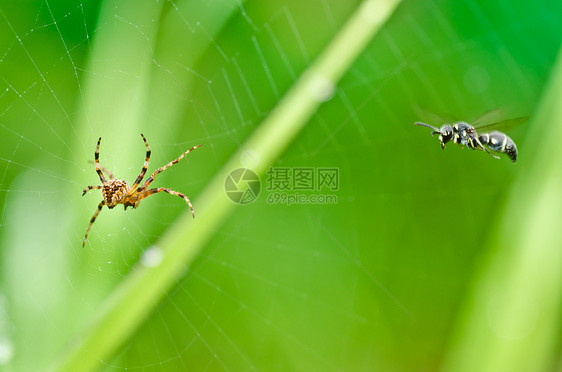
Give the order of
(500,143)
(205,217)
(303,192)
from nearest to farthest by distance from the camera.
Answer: (205,217) < (500,143) < (303,192)

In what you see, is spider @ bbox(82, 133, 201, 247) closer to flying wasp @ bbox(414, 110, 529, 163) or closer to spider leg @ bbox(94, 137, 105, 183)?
spider leg @ bbox(94, 137, 105, 183)

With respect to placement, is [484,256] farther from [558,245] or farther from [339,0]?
[339,0]

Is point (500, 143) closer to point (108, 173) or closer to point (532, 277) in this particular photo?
point (532, 277)

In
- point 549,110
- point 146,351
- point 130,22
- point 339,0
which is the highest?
point 339,0

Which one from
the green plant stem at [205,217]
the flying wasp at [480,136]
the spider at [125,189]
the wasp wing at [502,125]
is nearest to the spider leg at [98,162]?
the spider at [125,189]

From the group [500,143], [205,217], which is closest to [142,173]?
[205,217]

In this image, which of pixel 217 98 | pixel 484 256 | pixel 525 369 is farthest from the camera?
pixel 217 98

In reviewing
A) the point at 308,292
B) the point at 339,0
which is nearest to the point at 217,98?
the point at 339,0
